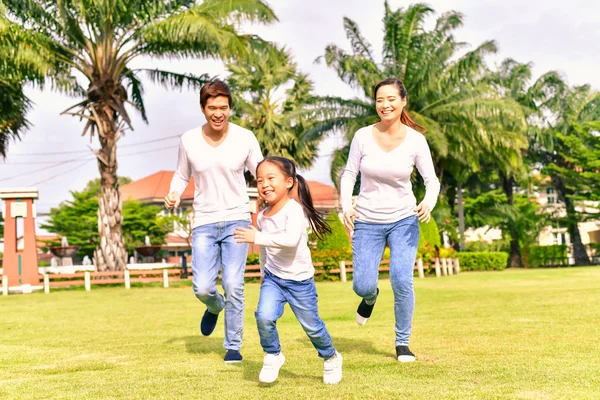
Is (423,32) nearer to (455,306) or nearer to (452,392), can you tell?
(455,306)

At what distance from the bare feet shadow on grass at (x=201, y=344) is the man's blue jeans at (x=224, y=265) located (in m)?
0.51

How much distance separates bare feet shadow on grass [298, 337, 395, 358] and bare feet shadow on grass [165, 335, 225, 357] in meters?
0.84

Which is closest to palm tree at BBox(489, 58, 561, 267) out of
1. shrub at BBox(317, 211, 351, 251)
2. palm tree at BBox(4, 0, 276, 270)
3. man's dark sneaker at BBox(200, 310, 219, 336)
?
shrub at BBox(317, 211, 351, 251)

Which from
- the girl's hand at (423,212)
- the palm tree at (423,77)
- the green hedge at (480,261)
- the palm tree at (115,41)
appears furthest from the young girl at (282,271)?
the green hedge at (480,261)

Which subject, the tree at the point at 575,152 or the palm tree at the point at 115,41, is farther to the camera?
the tree at the point at 575,152

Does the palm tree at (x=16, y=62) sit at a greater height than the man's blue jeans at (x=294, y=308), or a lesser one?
greater

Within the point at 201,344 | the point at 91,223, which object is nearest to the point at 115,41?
the point at 201,344

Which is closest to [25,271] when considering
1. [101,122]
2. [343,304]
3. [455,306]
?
[101,122]

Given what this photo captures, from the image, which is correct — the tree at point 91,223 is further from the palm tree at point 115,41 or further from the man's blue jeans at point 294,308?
the man's blue jeans at point 294,308

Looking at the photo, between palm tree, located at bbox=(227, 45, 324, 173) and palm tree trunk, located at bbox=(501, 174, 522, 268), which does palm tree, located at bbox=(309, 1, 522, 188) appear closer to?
palm tree, located at bbox=(227, 45, 324, 173)

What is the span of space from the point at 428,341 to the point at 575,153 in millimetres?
41279

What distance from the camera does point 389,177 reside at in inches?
231

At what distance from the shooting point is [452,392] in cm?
431

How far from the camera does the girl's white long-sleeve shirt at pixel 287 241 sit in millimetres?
4680
